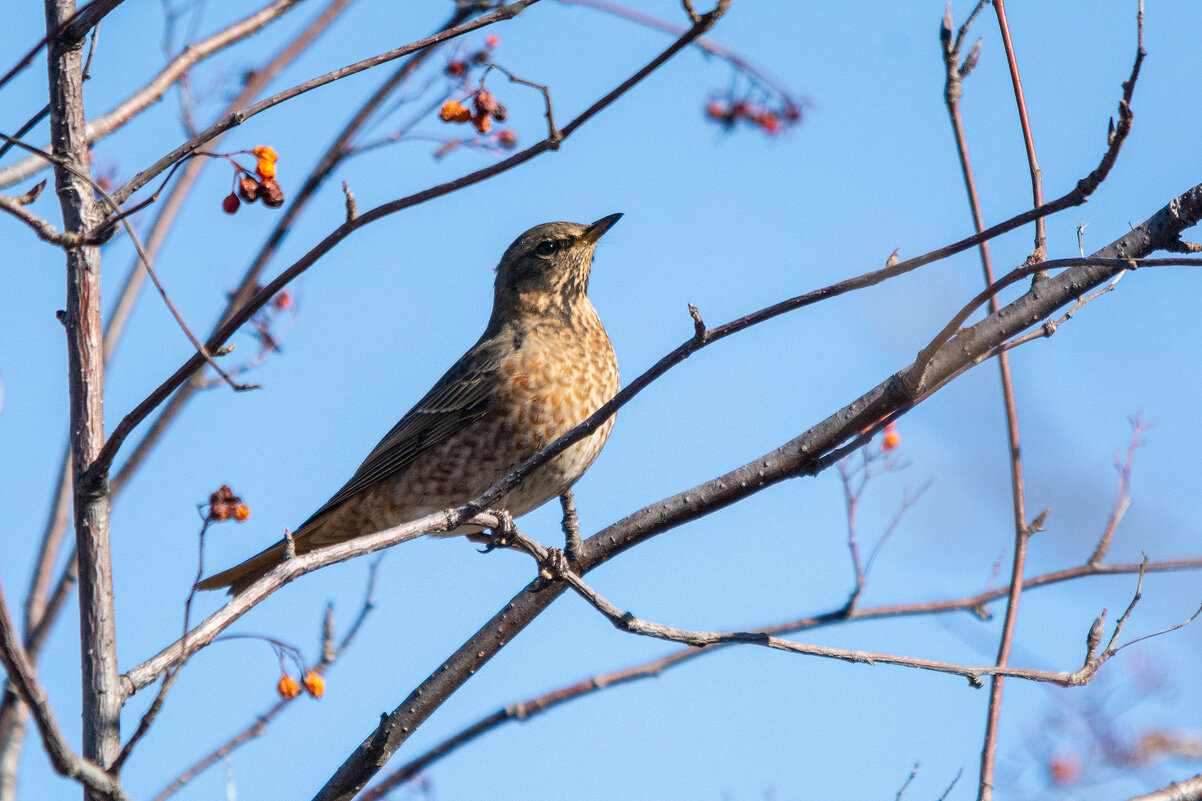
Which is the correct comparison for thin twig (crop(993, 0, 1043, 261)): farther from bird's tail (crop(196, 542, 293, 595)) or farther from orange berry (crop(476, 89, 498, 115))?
bird's tail (crop(196, 542, 293, 595))

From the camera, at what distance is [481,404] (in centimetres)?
605

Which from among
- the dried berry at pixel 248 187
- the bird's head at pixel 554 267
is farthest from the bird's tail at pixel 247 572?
the dried berry at pixel 248 187

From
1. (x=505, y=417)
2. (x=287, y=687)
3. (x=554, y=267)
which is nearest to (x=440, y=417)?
(x=505, y=417)

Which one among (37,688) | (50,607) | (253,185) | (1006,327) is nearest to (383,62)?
(253,185)

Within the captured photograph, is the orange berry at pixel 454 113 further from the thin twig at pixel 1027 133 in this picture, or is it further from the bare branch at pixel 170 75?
the thin twig at pixel 1027 133

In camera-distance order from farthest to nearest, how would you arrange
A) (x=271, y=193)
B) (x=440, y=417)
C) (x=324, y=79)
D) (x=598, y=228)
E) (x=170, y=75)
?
(x=598, y=228) < (x=440, y=417) < (x=170, y=75) < (x=271, y=193) < (x=324, y=79)

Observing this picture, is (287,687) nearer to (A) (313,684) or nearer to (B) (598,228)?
(A) (313,684)

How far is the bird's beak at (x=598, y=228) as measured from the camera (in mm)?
6570

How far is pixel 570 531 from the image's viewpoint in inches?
152

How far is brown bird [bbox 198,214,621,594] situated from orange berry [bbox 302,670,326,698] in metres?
1.21

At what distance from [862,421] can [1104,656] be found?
34.8 inches

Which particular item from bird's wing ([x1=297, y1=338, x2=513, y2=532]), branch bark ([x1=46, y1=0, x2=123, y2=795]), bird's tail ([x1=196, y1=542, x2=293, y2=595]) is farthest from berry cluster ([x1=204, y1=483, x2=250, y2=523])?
bird's wing ([x1=297, y1=338, x2=513, y2=532])

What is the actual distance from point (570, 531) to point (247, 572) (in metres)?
2.35

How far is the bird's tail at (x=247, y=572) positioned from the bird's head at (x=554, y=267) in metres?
2.06
